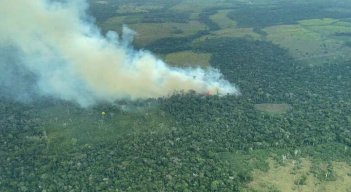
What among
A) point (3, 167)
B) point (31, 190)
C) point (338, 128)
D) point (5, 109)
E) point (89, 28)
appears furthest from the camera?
point (89, 28)

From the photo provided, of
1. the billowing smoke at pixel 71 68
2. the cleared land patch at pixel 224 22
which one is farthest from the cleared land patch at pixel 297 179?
the cleared land patch at pixel 224 22

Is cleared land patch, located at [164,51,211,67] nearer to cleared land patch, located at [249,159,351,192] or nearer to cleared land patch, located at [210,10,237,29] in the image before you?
cleared land patch, located at [210,10,237,29]

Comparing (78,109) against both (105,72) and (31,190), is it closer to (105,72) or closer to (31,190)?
(105,72)

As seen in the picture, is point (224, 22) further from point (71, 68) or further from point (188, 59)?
point (71, 68)

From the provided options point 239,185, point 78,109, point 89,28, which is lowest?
point 239,185

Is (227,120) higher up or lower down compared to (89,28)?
lower down

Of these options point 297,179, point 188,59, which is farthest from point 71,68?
point 297,179

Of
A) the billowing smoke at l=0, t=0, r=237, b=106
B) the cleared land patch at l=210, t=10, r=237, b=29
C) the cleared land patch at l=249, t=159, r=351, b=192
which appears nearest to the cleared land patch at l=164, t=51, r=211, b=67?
the billowing smoke at l=0, t=0, r=237, b=106

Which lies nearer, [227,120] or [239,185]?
[239,185]

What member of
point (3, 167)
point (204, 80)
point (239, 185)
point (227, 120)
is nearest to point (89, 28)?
point (204, 80)
